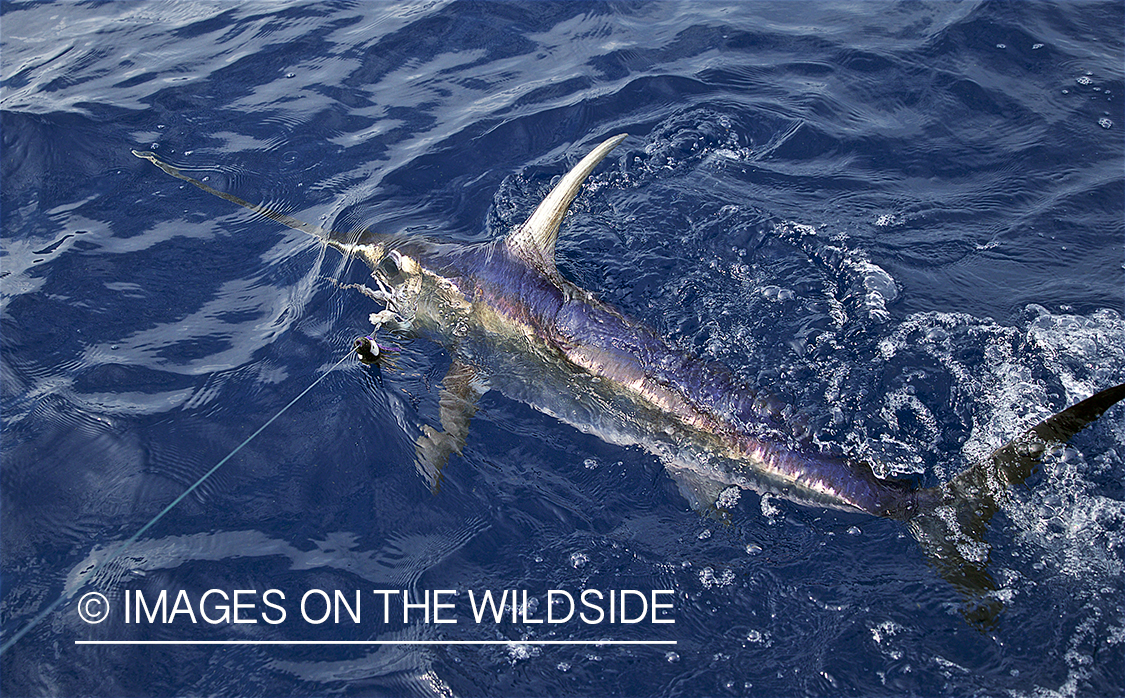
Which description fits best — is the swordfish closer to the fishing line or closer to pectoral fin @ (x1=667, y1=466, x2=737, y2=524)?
pectoral fin @ (x1=667, y1=466, x2=737, y2=524)

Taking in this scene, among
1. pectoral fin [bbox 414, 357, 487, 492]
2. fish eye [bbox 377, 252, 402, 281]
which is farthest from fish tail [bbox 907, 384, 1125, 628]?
fish eye [bbox 377, 252, 402, 281]

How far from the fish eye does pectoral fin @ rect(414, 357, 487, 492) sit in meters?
0.94

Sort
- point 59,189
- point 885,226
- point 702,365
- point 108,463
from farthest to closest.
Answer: point 59,189 → point 885,226 → point 108,463 → point 702,365

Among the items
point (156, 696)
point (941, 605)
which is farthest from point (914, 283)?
point (156, 696)

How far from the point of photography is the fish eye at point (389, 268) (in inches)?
213

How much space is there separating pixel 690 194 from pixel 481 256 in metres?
1.83

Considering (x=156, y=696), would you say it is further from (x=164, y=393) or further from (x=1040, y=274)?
(x=1040, y=274)

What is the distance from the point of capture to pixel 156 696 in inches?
141

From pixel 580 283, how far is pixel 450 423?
141 cm
